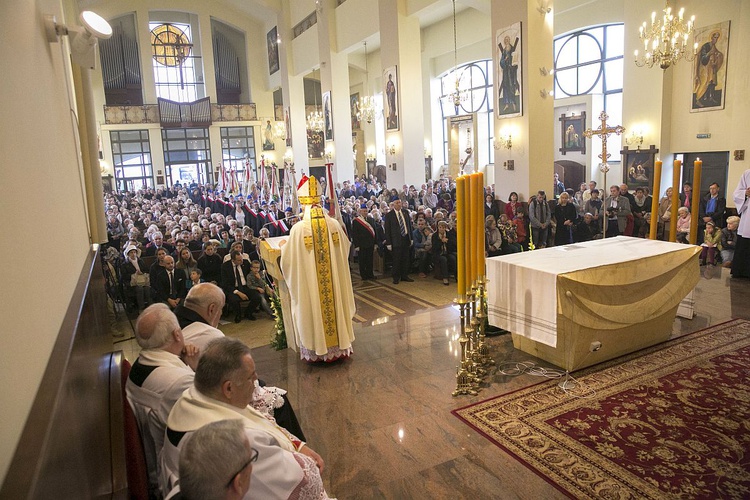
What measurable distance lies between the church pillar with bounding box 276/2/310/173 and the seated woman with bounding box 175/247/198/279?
1625 centimetres

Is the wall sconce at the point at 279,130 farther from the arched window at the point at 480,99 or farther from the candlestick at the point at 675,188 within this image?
the candlestick at the point at 675,188

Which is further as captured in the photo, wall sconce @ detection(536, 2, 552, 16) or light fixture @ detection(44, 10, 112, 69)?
wall sconce @ detection(536, 2, 552, 16)

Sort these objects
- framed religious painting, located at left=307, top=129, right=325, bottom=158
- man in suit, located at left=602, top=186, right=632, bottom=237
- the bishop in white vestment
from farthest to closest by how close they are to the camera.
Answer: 1. framed religious painting, located at left=307, top=129, right=325, bottom=158
2. man in suit, located at left=602, top=186, right=632, bottom=237
3. the bishop in white vestment

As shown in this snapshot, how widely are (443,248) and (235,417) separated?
25.8ft

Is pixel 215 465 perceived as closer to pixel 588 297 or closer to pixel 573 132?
pixel 588 297

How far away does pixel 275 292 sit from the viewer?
6.41 meters

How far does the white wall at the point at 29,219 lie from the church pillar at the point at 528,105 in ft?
35.2

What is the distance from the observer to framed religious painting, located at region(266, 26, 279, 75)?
26453 mm

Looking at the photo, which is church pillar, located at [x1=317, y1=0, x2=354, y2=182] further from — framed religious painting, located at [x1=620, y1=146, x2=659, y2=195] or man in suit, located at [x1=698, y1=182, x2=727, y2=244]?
man in suit, located at [x1=698, y1=182, x2=727, y2=244]

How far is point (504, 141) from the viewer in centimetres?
1281

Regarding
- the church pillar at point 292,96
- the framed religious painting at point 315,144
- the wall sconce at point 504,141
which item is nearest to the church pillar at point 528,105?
the wall sconce at point 504,141

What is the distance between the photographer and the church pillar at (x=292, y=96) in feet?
77.3

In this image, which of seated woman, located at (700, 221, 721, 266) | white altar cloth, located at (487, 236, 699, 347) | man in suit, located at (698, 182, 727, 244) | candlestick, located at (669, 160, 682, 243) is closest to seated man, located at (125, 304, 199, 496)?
white altar cloth, located at (487, 236, 699, 347)

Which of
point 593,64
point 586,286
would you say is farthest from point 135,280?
point 593,64
